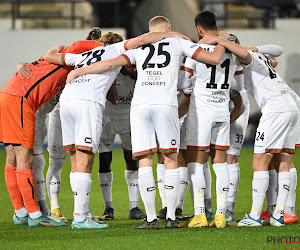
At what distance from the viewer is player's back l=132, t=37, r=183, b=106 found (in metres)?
6.10

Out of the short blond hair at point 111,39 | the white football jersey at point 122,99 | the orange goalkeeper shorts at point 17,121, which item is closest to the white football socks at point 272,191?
the white football jersey at point 122,99

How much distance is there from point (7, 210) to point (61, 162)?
1223 millimetres

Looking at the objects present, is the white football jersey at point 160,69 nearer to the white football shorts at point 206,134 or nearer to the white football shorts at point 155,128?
the white football shorts at point 155,128

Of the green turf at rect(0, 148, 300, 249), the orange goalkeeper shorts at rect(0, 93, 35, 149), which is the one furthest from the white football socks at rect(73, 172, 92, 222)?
the orange goalkeeper shorts at rect(0, 93, 35, 149)

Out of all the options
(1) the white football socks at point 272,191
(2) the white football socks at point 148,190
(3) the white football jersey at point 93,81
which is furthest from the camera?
(1) the white football socks at point 272,191

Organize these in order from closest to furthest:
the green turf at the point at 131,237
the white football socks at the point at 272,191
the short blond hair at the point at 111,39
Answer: the green turf at the point at 131,237 < the white football socks at the point at 272,191 < the short blond hair at the point at 111,39

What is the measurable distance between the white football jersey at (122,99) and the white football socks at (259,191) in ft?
5.98

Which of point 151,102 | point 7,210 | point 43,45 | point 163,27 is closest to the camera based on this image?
point 151,102

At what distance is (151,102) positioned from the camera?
19.9 ft

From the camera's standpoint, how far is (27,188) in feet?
21.5

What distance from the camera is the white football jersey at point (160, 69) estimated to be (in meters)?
6.11

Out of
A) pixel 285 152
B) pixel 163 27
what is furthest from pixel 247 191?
pixel 163 27

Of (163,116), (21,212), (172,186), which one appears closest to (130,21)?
(21,212)

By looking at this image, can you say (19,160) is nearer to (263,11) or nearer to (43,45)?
(43,45)
